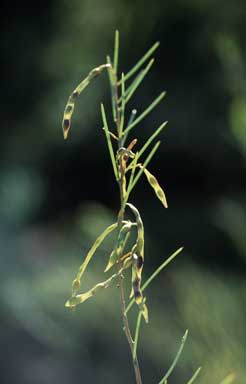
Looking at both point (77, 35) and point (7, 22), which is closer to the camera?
point (77, 35)

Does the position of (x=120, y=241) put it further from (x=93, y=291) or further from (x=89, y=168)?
(x=89, y=168)

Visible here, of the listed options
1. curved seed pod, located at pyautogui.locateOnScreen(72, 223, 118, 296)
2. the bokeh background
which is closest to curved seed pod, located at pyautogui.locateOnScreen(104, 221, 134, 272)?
curved seed pod, located at pyautogui.locateOnScreen(72, 223, 118, 296)

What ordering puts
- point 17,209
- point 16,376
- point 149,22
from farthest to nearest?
point 17,209 → point 16,376 → point 149,22

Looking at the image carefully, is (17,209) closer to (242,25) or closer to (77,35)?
(77,35)

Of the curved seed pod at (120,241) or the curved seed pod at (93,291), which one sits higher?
the curved seed pod at (120,241)

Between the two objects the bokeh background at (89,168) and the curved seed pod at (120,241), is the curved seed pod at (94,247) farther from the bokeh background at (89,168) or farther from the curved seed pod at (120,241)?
the bokeh background at (89,168)

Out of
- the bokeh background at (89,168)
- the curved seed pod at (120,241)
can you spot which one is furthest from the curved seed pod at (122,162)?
the bokeh background at (89,168)

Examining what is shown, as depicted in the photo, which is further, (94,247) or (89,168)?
(89,168)

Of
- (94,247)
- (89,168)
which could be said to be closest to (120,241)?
(94,247)

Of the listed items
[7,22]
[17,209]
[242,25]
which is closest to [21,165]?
[17,209]
